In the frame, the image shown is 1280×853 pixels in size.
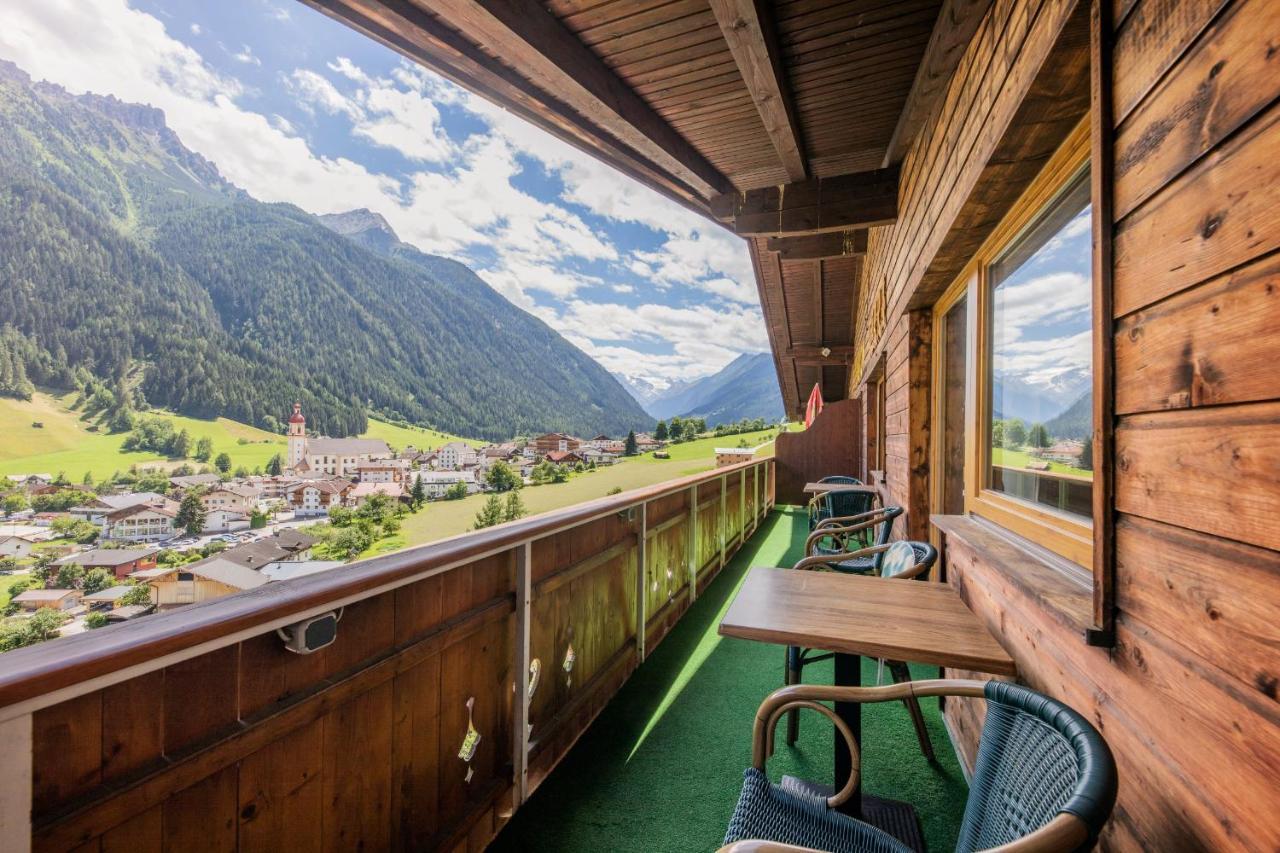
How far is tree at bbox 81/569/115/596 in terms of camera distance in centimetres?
189

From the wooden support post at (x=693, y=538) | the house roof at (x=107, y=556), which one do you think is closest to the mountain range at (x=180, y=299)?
the house roof at (x=107, y=556)

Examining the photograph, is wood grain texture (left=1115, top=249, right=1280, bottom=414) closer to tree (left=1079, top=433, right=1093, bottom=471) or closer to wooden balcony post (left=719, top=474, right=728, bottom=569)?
tree (left=1079, top=433, right=1093, bottom=471)

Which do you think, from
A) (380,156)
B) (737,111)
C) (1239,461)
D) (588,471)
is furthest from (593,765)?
(380,156)

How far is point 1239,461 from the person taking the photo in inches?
27.0

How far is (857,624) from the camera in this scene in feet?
5.30

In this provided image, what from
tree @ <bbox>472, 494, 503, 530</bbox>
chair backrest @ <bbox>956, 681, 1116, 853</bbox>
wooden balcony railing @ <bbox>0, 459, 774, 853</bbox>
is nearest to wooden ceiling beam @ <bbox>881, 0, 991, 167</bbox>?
chair backrest @ <bbox>956, 681, 1116, 853</bbox>

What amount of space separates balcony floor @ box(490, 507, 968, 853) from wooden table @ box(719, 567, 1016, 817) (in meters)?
0.51

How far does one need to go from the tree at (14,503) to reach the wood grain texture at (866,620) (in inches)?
146

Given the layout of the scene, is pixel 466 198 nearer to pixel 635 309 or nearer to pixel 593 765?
pixel 635 309

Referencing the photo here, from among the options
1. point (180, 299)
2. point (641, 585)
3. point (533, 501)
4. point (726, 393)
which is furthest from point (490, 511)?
point (726, 393)

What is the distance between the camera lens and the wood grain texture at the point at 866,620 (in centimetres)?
143

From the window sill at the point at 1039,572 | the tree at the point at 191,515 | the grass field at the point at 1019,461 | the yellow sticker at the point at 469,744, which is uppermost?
the grass field at the point at 1019,461

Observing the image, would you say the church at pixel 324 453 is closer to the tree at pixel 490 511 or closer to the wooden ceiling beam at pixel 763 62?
the tree at pixel 490 511

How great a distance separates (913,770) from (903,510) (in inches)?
62.9
